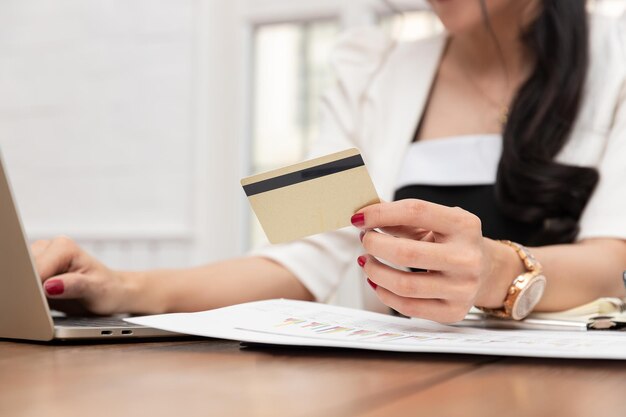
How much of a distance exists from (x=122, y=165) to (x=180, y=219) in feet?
0.93

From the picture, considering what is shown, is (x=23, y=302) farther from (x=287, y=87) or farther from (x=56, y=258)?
(x=287, y=87)

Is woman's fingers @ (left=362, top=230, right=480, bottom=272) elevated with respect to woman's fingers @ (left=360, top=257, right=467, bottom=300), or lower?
elevated

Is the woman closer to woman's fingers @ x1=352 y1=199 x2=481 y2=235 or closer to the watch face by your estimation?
the watch face

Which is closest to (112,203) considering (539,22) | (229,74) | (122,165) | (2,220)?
(122,165)

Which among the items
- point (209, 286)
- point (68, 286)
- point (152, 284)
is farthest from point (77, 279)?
point (209, 286)

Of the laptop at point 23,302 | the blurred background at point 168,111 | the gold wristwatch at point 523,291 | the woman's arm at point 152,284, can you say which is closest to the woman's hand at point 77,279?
the woman's arm at point 152,284

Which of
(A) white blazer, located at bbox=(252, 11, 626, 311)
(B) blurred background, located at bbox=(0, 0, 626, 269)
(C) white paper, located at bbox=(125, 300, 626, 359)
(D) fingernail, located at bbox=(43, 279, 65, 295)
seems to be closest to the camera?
(C) white paper, located at bbox=(125, 300, 626, 359)

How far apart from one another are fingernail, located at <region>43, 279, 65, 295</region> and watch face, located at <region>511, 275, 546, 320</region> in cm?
47

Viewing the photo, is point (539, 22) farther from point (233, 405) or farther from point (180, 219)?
point (180, 219)

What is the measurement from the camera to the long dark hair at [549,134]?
3.72 ft

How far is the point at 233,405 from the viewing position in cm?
37

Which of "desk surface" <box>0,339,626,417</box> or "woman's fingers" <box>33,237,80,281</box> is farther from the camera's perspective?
"woman's fingers" <box>33,237,80,281</box>

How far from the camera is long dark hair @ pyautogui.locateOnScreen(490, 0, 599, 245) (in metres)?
1.13

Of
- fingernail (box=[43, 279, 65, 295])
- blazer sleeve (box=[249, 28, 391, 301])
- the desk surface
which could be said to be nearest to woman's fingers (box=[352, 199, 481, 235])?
the desk surface
